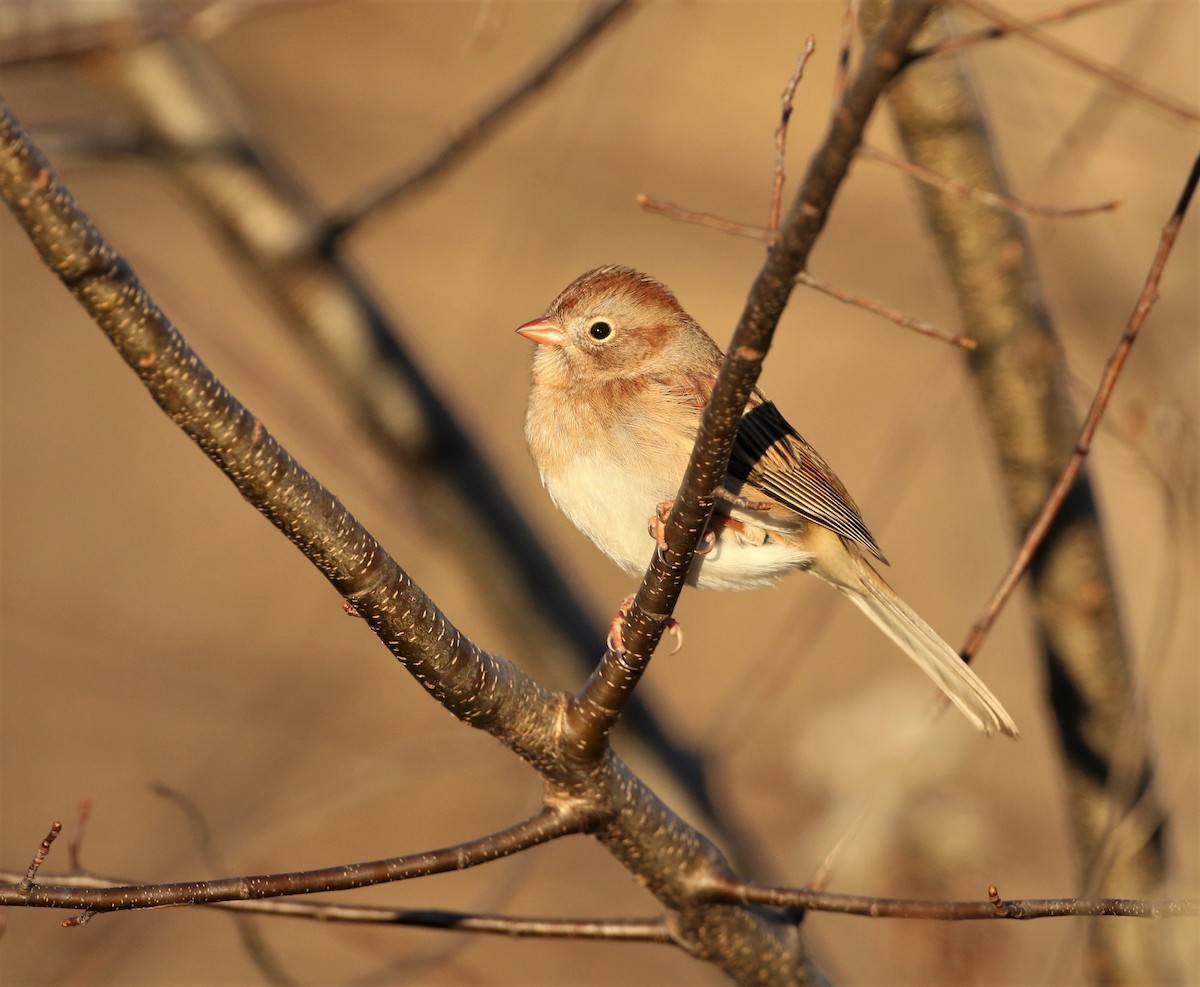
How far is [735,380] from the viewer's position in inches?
70.8

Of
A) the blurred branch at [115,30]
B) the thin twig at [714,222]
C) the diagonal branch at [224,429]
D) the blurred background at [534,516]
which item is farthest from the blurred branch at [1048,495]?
the diagonal branch at [224,429]

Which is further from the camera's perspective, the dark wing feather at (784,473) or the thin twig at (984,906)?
the dark wing feather at (784,473)

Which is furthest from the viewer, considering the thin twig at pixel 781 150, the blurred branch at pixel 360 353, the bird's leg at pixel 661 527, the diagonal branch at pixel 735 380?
the blurred branch at pixel 360 353

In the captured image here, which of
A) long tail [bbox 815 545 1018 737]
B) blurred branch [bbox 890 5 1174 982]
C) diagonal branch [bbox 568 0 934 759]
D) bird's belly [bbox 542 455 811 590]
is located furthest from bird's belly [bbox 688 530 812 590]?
diagonal branch [bbox 568 0 934 759]

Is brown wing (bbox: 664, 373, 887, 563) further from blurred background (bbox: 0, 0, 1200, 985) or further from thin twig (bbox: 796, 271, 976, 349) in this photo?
thin twig (bbox: 796, 271, 976, 349)

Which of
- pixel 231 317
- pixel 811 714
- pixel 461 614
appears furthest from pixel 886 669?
pixel 231 317

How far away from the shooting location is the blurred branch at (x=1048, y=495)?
3484mm

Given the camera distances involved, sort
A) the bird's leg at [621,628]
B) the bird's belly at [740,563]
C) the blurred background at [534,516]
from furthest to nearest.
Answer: the blurred background at [534,516], the bird's belly at [740,563], the bird's leg at [621,628]

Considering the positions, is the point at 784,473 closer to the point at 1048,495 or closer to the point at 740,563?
the point at 740,563

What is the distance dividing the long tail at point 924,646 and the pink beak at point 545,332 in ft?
3.17

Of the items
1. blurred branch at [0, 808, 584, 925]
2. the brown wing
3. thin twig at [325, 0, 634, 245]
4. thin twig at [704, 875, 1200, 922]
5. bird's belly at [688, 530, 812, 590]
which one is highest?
thin twig at [325, 0, 634, 245]

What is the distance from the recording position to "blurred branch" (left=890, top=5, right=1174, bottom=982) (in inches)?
→ 137

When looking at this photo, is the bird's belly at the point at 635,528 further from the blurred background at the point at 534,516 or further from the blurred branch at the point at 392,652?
the blurred branch at the point at 392,652

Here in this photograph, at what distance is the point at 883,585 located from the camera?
3.54 metres
